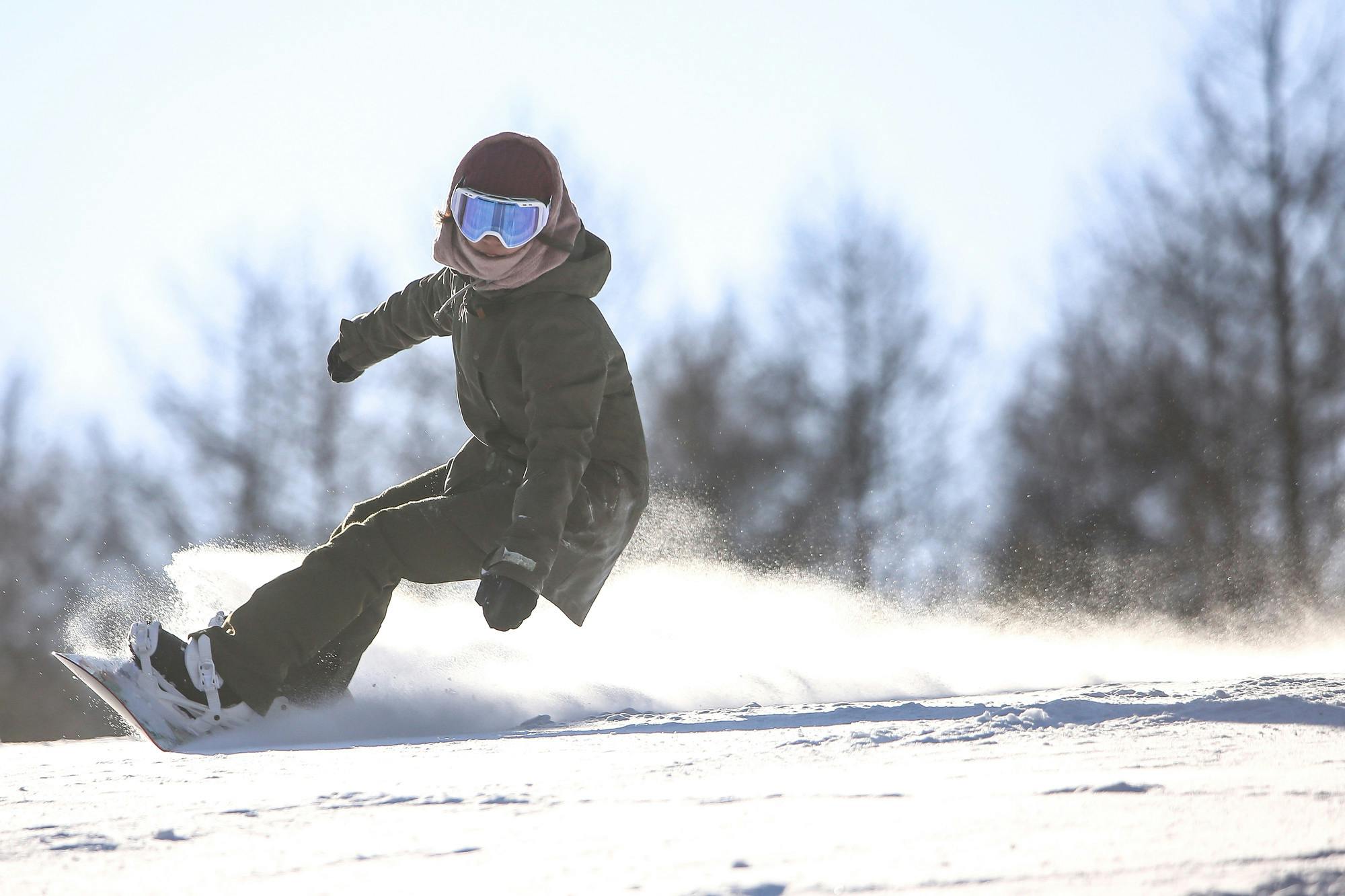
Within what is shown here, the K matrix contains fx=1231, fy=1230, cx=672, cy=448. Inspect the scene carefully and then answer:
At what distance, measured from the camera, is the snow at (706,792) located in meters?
1.16

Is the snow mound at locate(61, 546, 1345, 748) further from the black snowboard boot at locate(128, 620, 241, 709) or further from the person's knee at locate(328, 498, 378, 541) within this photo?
the person's knee at locate(328, 498, 378, 541)

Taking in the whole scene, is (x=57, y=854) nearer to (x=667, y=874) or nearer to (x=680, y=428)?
(x=667, y=874)

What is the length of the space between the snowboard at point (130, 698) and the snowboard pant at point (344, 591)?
154 millimetres

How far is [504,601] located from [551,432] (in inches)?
17.5

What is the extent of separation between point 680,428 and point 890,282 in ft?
10.8

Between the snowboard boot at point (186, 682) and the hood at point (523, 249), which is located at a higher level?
the hood at point (523, 249)

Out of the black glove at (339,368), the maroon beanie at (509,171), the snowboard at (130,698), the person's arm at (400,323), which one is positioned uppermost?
the maroon beanie at (509,171)

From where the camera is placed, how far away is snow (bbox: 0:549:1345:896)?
3.82 ft

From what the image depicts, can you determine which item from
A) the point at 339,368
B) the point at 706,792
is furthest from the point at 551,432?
the point at 706,792

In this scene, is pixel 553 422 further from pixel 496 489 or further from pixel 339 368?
pixel 339 368

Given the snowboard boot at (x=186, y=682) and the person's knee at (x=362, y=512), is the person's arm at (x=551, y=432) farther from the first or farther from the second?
the snowboard boot at (x=186, y=682)

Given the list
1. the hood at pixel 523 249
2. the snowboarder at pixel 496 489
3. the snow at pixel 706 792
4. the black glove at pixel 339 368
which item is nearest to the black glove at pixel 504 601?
the snowboarder at pixel 496 489

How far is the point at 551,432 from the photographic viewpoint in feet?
9.54

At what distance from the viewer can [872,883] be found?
42.9 inches
